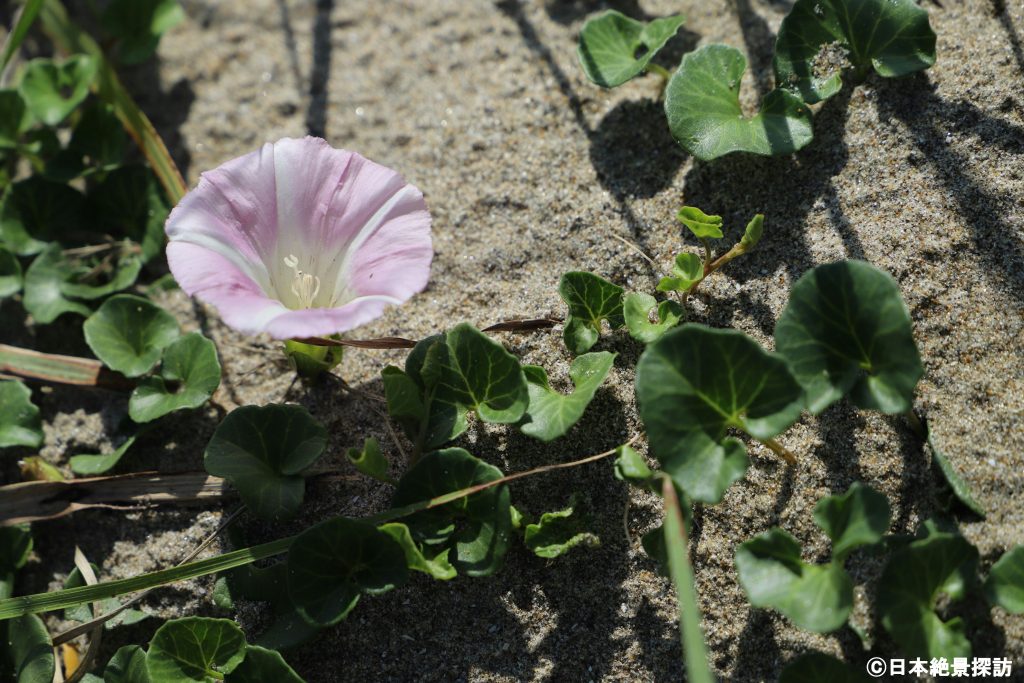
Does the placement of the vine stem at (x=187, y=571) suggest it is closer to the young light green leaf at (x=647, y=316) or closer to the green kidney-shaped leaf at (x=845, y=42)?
the young light green leaf at (x=647, y=316)

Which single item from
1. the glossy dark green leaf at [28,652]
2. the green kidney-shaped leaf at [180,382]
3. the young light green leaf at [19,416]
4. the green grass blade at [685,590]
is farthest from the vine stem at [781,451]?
the young light green leaf at [19,416]

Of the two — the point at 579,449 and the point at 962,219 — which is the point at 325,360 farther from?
the point at 962,219

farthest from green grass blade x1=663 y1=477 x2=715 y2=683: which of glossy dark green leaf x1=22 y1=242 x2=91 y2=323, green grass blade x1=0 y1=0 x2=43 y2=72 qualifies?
green grass blade x1=0 y1=0 x2=43 y2=72

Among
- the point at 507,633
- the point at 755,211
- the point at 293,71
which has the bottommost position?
the point at 507,633

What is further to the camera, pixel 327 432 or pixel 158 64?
pixel 158 64

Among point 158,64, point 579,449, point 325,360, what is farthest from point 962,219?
point 158,64

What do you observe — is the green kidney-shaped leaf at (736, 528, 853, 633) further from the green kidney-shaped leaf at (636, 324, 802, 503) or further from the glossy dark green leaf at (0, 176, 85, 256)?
the glossy dark green leaf at (0, 176, 85, 256)

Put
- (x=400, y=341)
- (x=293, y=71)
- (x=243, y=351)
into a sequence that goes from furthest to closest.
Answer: (x=293, y=71) → (x=243, y=351) → (x=400, y=341)
